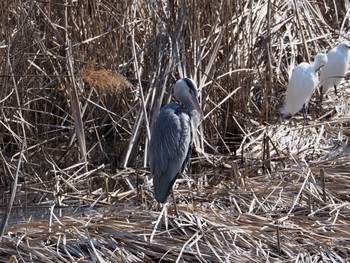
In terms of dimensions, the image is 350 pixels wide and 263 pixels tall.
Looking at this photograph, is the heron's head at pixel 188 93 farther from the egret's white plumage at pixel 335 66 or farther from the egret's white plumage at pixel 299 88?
the egret's white plumage at pixel 335 66

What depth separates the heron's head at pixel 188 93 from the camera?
4809 mm

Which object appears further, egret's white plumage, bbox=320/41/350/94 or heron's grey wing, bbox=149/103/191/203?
egret's white plumage, bbox=320/41/350/94

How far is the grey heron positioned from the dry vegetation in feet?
0.58

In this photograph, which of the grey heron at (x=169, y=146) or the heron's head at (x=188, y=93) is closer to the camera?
the grey heron at (x=169, y=146)

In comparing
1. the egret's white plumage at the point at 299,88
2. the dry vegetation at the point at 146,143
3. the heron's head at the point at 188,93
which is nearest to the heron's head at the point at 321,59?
the egret's white plumage at the point at 299,88

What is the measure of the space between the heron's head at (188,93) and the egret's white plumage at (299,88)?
1925 mm

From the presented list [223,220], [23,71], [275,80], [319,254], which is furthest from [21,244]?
[275,80]

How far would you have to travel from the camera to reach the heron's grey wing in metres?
4.59

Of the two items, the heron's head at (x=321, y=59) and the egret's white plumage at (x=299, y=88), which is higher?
the heron's head at (x=321, y=59)

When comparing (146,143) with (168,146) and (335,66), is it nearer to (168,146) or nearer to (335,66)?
(168,146)

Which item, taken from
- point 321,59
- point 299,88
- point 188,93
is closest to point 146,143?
point 188,93

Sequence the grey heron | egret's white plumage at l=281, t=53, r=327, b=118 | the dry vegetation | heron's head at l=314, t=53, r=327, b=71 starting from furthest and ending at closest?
1. heron's head at l=314, t=53, r=327, b=71
2. egret's white plumage at l=281, t=53, r=327, b=118
3. the grey heron
4. the dry vegetation

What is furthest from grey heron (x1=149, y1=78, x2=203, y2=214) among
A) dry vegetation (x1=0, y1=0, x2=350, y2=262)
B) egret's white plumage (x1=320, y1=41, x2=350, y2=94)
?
egret's white plumage (x1=320, y1=41, x2=350, y2=94)

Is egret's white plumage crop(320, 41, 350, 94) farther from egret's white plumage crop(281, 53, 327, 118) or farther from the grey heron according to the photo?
the grey heron
